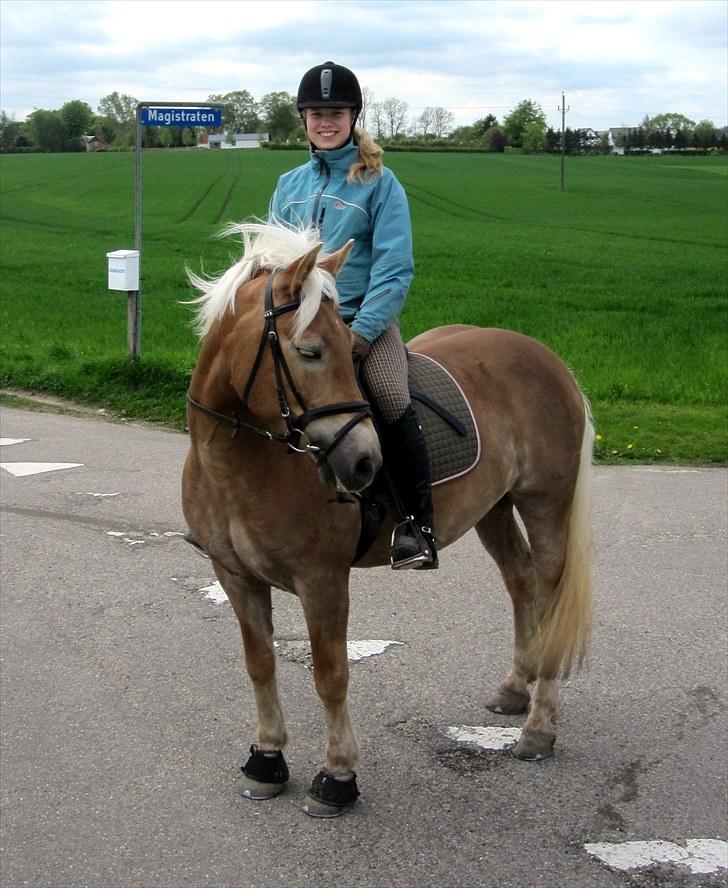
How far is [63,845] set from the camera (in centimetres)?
374

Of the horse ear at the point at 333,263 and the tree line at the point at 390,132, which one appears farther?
the tree line at the point at 390,132

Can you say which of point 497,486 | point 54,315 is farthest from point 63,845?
point 54,315

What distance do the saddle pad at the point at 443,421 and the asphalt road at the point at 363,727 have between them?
1.21 meters

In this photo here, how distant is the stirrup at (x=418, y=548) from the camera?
400 cm

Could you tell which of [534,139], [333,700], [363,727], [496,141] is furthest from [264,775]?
[496,141]

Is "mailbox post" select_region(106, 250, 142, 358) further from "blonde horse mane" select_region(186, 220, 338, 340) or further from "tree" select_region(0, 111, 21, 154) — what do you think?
"tree" select_region(0, 111, 21, 154)

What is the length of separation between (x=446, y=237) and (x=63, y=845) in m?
33.1

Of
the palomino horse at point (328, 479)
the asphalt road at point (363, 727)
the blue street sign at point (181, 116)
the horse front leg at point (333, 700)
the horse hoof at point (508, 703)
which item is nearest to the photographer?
the palomino horse at point (328, 479)

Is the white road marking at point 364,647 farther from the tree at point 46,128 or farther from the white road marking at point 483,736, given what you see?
the tree at point 46,128

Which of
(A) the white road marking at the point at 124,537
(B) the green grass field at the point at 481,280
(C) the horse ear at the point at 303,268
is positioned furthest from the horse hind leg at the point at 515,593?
(B) the green grass field at the point at 481,280

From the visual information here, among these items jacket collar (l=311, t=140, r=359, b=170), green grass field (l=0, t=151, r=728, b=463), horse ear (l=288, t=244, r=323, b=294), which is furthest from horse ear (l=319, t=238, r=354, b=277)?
green grass field (l=0, t=151, r=728, b=463)

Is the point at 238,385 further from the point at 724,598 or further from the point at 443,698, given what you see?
Answer: the point at 724,598

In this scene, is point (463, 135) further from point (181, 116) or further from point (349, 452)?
point (349, 452)

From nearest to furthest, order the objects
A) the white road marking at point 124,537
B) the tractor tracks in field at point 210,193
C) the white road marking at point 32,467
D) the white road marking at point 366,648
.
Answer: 1. the white road marking at point 366,648
2. the white road marking at point 124,537
3. the white road marking at point 32,467
4. the tractor tracks in field at point 210,193
